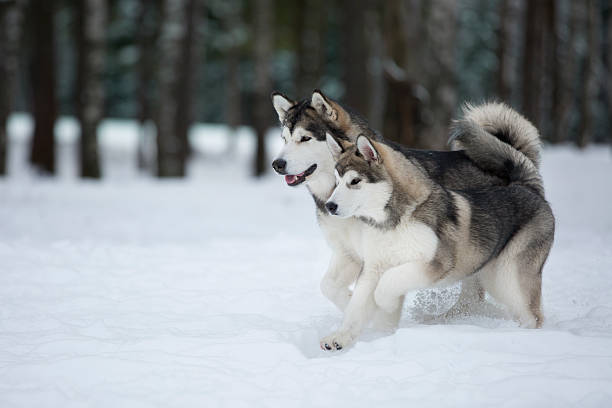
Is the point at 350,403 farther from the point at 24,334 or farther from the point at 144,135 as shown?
the point at 144,135

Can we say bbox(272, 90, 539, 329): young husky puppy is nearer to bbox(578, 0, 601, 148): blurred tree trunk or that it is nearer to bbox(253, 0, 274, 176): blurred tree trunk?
bbox(253, 0, 274, 176): blurred tree trunk

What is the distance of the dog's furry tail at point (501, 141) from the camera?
16.8ft

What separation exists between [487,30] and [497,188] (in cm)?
3497

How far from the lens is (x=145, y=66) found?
20141 millimetres

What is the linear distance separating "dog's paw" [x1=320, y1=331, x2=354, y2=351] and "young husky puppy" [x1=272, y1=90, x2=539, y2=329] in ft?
1.50

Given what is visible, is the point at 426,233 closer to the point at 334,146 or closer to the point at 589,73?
the point at 334,146

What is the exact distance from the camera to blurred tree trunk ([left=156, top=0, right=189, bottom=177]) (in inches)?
535

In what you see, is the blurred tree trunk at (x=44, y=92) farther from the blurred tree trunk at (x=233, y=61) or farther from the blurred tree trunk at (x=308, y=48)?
the blurred tree trunk at (x=233, y=61)

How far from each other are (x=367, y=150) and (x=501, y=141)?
1.50m

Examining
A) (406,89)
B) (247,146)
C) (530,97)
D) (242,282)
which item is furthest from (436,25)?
(247,146)

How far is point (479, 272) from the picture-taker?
189 inches

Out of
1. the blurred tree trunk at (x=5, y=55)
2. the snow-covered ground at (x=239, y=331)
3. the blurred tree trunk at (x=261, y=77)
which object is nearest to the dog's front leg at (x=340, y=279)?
the snow-covered ground at (x=239, y=331)

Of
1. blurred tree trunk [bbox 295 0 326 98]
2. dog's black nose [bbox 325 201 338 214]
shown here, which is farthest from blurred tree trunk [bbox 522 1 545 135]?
dog's black nose [bbox 325 201 338 214]

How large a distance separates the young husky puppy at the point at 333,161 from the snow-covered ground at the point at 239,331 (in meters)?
0.40
